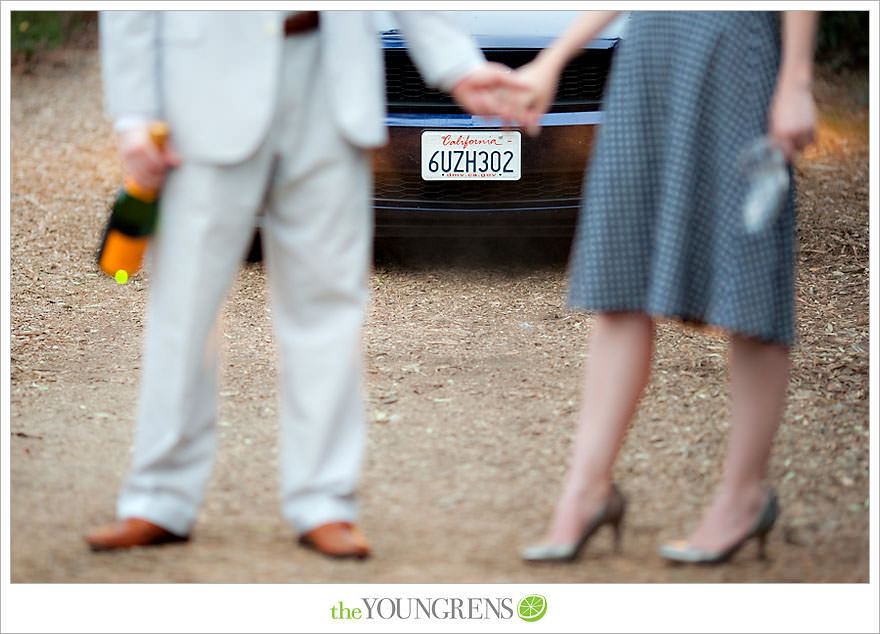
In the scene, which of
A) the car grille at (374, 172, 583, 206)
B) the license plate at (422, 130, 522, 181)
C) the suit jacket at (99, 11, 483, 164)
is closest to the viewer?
the suit jacket at (99, 11, 483, 164)

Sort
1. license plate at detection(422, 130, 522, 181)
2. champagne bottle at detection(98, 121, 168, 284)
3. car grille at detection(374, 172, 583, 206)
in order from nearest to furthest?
champagne bottle at detection(98, 121, 168, 284) < license plate at detection(422, 130, 522, 181) < car grille at detection(374, 172, 583, 206)

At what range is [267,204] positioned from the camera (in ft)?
8.34

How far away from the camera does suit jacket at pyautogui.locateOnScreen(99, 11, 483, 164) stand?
2344 mm

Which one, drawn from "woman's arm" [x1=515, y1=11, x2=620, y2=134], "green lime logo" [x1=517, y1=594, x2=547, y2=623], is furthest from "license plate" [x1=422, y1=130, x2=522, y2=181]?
"green lime logo" [x1=517, y1=594, x2=547, y2=623]

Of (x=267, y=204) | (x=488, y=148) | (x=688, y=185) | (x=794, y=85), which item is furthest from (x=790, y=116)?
(x=488, y=148)

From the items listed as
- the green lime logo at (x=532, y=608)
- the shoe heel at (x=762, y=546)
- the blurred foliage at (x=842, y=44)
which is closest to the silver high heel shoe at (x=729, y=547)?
the shoe heel at (x=762, y=546)

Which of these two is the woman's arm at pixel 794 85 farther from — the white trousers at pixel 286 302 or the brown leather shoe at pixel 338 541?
the brown leather shoe at pixel 338 541

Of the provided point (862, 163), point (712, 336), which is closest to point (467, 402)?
point (712, 336)

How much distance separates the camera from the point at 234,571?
2586 millimetres

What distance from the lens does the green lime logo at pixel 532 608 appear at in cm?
243

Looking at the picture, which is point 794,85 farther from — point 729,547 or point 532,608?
point 532,608

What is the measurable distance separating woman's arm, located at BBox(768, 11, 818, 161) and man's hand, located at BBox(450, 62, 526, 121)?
1.79 feet

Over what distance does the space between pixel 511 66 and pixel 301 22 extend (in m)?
2.52

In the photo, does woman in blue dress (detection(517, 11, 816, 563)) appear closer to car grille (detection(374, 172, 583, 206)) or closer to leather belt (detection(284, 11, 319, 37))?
leather belt (detection(284, 11, 319, 37))
